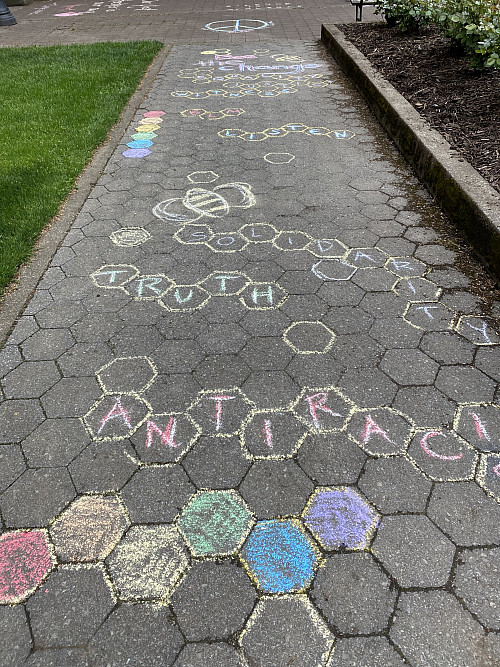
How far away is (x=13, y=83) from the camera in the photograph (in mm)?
7805

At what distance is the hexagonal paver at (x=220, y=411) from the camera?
2445mm

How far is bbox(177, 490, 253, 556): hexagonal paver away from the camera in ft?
6.45

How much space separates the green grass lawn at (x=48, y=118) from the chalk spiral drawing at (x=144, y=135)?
1.22 feet

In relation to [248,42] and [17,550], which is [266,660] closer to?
[17,550]

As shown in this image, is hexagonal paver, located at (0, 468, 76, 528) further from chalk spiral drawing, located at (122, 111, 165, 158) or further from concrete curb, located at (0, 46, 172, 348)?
chalk spiral drawing, located at (122, 111, 165, 158)

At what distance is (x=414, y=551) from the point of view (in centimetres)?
193

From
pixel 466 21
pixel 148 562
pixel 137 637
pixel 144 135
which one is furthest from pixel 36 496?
pixel 466 21

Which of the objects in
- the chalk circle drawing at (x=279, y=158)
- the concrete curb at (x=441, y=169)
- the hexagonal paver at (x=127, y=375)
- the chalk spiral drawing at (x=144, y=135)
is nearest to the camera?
the hexagonal paver at (x=127, y=375)

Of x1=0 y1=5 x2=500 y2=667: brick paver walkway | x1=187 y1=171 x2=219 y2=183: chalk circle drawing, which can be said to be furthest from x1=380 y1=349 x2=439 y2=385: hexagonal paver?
x1=187 y1=171 x2=219 y2=183: chalk circle drawing

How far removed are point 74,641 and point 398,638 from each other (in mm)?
1140

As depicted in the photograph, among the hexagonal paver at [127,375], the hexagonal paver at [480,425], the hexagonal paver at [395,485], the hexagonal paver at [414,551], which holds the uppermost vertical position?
the hexagonal paver at [127,375]

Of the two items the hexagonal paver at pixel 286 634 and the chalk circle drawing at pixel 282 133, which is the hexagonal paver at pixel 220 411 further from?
the chalk circle drawing at pixel 282 133

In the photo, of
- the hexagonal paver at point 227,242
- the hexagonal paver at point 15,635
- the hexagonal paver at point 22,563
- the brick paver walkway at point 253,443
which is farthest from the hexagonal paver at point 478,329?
the hexagonal paver at point 15,635

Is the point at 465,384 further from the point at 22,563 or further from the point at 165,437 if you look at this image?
the point at 22,563
